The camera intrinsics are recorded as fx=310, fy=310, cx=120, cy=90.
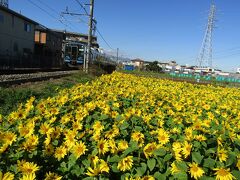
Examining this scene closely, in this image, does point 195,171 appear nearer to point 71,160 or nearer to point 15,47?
point 71,160

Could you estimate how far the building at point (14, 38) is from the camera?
2849cm

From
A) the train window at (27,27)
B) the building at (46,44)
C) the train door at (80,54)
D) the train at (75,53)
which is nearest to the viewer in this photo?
the train window at (27,27)

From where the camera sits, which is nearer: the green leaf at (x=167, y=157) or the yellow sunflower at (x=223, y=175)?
the yellow sunflower at (x=223, y=175)

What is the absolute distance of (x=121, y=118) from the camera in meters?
3.44

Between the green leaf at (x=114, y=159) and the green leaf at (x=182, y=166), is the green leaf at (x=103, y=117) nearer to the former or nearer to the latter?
the green leaf at (x=114, y=159)

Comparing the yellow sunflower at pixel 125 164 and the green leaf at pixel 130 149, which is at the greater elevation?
the green leaf at pixel 130 149

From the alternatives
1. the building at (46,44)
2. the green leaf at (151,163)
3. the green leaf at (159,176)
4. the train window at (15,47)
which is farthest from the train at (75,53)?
the green leaf at (159,176)

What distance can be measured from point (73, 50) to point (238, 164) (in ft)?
127

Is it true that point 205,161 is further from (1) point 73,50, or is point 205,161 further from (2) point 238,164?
(1) point 73,50

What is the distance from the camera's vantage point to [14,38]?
108ft

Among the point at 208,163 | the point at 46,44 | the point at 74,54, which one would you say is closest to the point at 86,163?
the point at 208,163

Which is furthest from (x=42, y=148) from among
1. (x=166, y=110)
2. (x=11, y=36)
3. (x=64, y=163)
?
(x=11, y=36)

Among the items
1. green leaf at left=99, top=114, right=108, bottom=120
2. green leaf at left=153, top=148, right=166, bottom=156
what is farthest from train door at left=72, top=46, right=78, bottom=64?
green leaf at left=153, top=148, right=166, bottom=156

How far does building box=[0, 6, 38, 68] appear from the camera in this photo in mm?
28489
